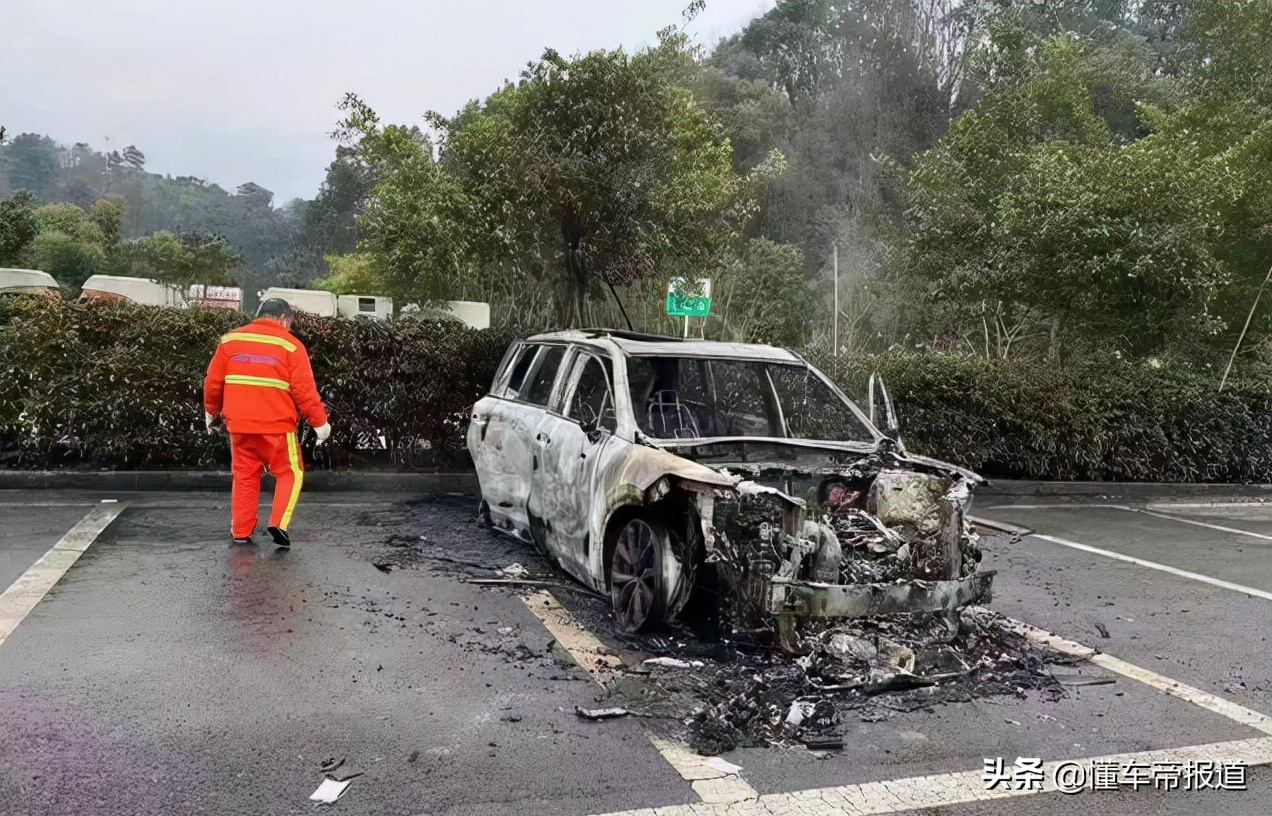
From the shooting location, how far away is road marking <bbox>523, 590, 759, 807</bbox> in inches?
141

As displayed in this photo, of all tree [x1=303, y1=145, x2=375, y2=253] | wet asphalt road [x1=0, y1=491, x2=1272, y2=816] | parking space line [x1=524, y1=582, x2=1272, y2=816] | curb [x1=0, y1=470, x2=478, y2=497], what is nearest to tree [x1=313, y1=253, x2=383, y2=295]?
tree [x1=303, y1=145, x2=375, y2=253]

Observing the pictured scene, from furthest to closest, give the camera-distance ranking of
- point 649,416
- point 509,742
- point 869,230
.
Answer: point 869,230 < point 649,416 < point 509,742

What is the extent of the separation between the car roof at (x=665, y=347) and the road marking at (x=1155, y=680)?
2.35 m

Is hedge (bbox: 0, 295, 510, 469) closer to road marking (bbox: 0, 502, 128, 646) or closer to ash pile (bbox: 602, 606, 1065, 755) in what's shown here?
road marking (bbox: 0, 502, 128, 646)

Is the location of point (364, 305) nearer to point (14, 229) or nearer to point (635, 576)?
point (14, 229)

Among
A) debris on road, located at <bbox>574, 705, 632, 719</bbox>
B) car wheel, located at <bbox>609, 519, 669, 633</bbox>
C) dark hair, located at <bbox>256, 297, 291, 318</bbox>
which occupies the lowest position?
debris on road, located at <bbox>574, 705, 632, 719</bbox>

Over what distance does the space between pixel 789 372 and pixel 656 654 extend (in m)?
2.59

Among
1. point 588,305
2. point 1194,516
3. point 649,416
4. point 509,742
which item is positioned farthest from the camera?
point 588,305

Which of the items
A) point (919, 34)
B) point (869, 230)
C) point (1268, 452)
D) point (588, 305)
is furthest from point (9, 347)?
point (919, 34)

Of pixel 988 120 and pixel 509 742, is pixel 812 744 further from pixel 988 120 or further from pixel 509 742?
pixel 988 120

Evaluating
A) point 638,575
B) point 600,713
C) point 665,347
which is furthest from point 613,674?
point 665,347

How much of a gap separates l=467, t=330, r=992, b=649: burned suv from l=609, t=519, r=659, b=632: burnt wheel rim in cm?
1

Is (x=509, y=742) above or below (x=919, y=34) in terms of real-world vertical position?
below

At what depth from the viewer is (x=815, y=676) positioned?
4.67 m
